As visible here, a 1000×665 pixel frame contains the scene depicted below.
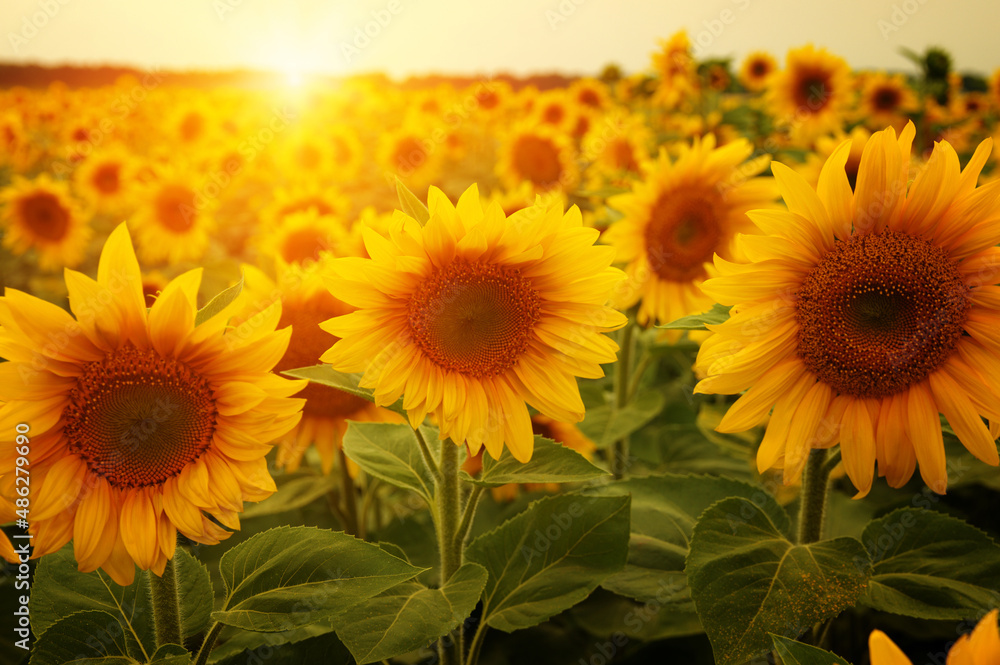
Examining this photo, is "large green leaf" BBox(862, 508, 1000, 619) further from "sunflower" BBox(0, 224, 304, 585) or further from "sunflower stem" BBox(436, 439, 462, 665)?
"sunflower" BBox(0, 224, 304, 585)

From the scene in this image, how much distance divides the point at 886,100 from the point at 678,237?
5.11 m

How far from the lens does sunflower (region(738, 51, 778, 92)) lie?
8305 millimetres

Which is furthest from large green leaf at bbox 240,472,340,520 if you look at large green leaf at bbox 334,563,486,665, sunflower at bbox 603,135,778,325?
sunflower at bbox 603,135,778,325

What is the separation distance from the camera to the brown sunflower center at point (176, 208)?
18.3 ft

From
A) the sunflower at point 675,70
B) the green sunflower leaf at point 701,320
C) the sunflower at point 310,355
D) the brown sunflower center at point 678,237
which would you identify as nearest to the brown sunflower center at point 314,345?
the sunflower at point 310,355

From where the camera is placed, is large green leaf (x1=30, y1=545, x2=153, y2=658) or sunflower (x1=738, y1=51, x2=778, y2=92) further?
sunflower (x1=738, y1=51, x2=778, y2=92)

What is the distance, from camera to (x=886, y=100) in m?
6.66

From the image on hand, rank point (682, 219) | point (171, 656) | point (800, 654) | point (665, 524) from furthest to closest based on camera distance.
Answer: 1. point (682, 219)
2. point (665, 524)
3. point (171, 656)
4. point (800, 654)

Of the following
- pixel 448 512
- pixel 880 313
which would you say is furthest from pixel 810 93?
pixel 448 512

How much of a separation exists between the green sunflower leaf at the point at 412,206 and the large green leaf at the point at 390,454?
1.75ft

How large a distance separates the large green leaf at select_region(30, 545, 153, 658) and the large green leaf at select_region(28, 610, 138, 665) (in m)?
0.07

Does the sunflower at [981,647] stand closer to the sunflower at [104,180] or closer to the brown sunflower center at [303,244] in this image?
the brown sunflower center at [303,244]

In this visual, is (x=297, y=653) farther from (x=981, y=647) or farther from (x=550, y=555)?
(x=981, y=647)

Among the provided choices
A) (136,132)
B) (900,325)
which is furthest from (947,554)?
(136,132)
